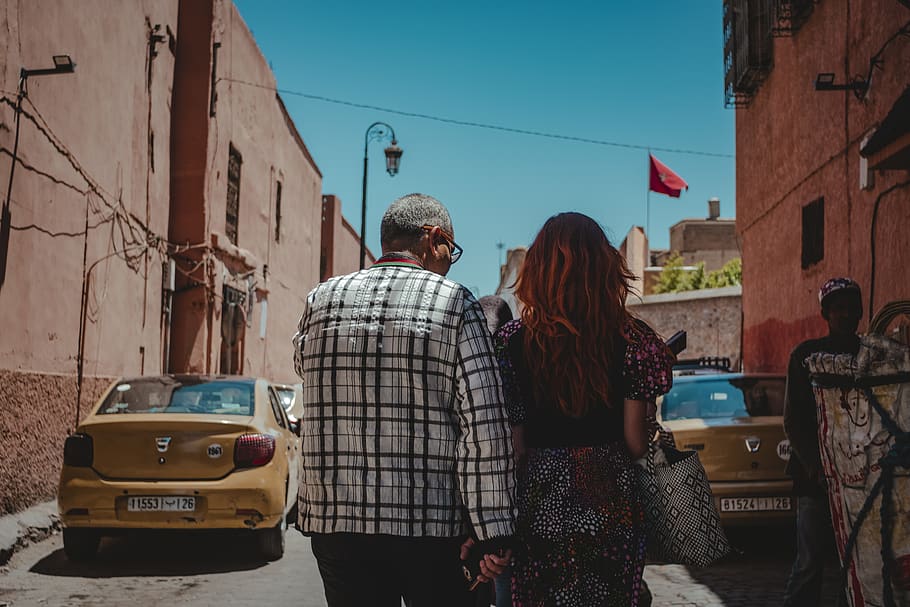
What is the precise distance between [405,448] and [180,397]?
578 cm

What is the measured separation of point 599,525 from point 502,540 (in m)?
0.28

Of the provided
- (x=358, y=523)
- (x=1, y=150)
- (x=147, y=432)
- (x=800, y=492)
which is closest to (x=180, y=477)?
(x=147, y=432)

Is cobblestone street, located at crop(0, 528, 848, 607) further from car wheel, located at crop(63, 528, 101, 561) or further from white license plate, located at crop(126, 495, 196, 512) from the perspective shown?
white license plate, located at crop(126, 495, 196, 512)

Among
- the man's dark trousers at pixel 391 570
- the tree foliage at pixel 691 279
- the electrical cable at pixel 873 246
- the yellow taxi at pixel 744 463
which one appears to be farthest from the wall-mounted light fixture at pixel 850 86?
the tree foliage at pixel 691 279

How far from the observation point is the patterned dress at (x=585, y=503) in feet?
8.91

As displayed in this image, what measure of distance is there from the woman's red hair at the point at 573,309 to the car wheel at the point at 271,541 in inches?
211

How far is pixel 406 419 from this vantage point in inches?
108

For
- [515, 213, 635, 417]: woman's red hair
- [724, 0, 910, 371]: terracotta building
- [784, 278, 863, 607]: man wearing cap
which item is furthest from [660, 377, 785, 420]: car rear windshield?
[515, 213, 635, 417]: woman's red hair

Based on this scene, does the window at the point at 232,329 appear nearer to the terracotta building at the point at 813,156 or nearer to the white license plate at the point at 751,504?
the terracotta building at the point at 813,156

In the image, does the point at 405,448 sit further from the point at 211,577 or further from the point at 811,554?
the point at 211,577

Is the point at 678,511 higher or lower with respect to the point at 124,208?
lower

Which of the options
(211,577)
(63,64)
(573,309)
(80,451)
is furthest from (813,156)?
(573,309)

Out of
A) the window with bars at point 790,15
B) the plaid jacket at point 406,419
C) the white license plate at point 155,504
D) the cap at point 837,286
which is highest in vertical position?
the window with bars at point 790,15

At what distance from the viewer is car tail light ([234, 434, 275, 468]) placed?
7.50m
